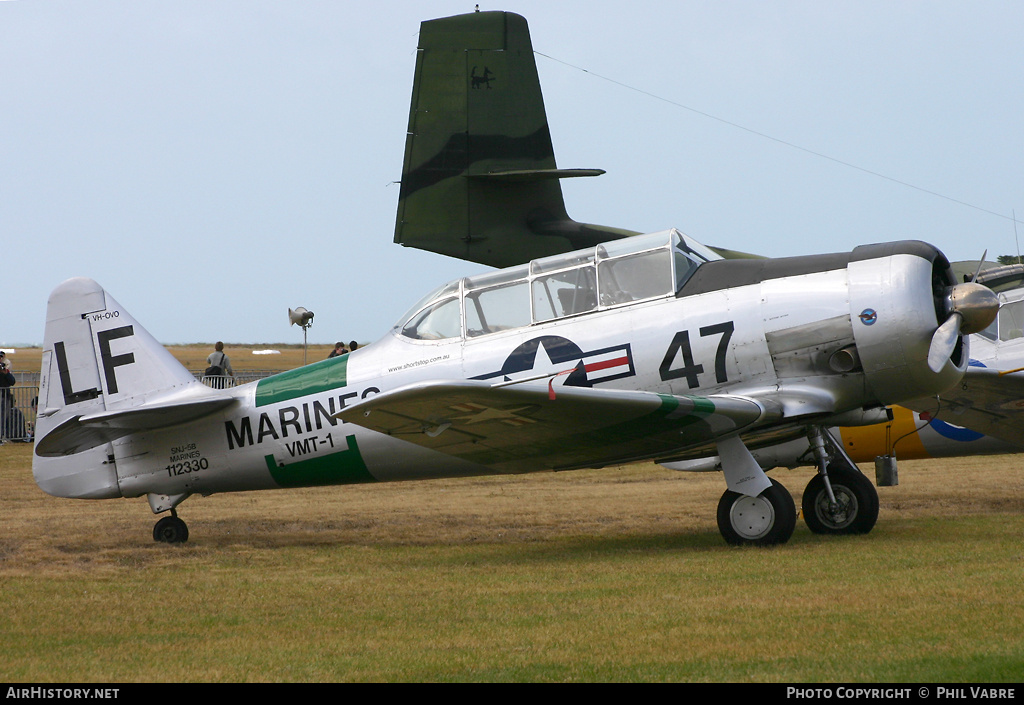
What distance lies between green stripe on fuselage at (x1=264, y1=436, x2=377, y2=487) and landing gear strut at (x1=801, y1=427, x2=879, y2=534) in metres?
3.69

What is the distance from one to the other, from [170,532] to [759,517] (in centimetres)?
514

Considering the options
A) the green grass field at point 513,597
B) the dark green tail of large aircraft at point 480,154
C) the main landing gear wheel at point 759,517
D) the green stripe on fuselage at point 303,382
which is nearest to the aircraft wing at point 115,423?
the green stripe on fuselage at point 303,382

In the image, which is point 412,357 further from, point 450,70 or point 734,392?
point 450,70

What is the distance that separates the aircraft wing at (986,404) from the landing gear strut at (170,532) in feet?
21.6

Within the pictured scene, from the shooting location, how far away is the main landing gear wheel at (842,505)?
8.39 meters

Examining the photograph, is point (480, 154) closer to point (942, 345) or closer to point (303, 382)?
point (303, 382)

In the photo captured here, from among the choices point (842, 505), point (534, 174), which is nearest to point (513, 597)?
point (842, 505)

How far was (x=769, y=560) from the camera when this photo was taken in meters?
6.94

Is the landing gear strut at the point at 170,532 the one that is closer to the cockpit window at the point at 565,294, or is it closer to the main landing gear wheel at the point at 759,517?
the cockpit window at the point at 565,294

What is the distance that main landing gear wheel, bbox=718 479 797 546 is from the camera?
301 inches

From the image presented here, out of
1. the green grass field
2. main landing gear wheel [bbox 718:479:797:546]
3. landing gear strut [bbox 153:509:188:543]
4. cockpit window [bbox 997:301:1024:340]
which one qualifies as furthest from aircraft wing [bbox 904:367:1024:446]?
landing gear strut [bbox 153:509:188:543]
